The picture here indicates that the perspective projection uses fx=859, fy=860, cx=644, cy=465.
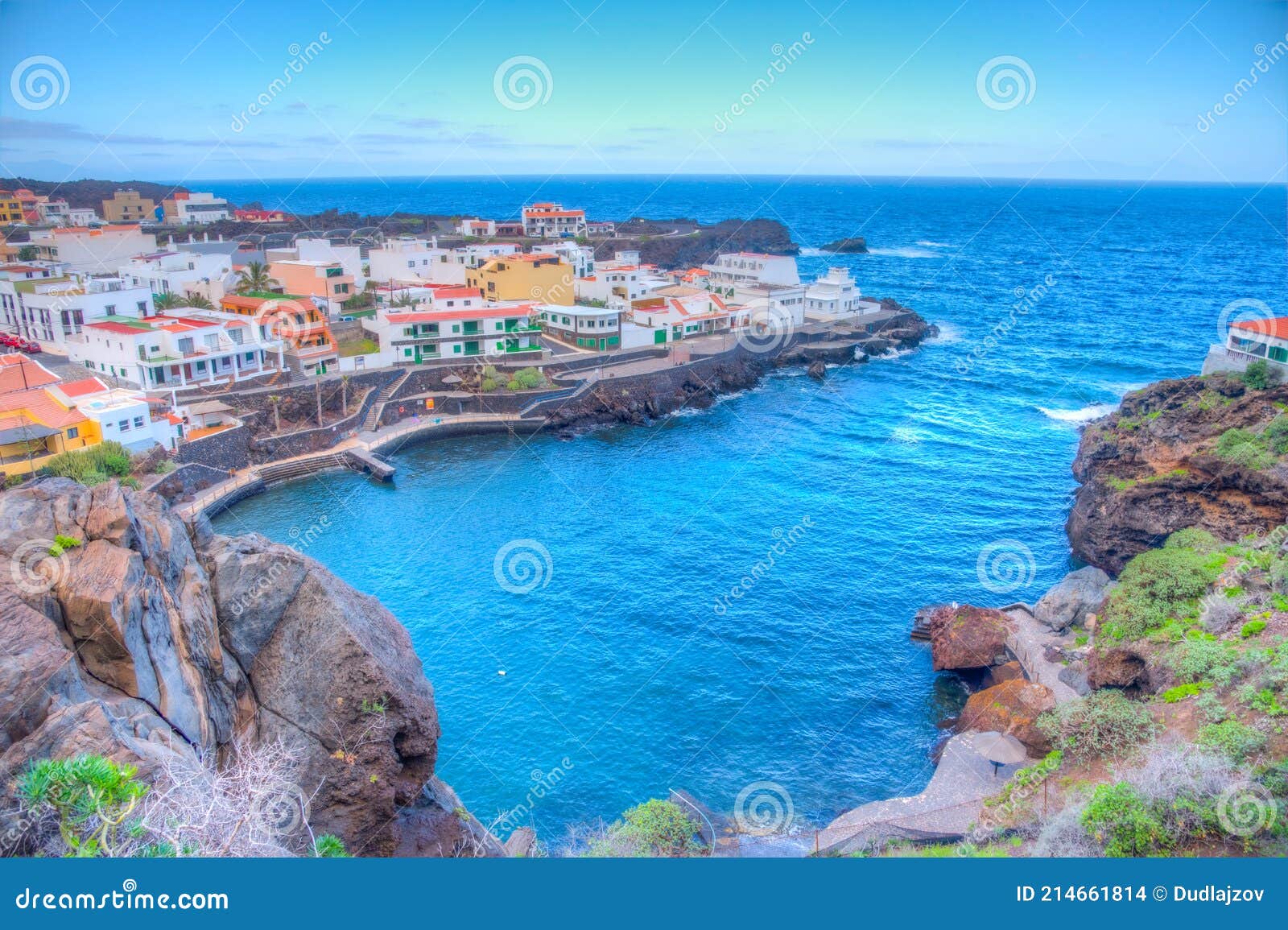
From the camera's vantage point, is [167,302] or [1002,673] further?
[167,302]

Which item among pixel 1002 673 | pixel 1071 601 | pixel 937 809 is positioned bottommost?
pixel 937 809

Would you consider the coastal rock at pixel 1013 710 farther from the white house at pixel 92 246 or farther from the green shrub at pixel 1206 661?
the white house at pixel 92 246

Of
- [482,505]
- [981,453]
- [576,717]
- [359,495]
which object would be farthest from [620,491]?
[981,453]

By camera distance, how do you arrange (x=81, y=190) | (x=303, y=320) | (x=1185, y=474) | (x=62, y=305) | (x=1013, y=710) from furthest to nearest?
(x=81, y=190) → (x=303, y=320) → (x=62, y=305) → (x=1185, y=474) → (x=1013, y=710)

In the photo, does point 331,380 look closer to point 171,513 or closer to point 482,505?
point 482,505

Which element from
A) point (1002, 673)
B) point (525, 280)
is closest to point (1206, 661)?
point (1002, 673)

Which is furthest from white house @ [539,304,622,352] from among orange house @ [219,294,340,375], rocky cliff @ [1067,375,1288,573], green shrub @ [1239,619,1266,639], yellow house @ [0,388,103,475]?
green shrub @ [1239,619,1266,639]

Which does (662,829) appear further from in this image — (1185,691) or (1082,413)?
(1082,413)
